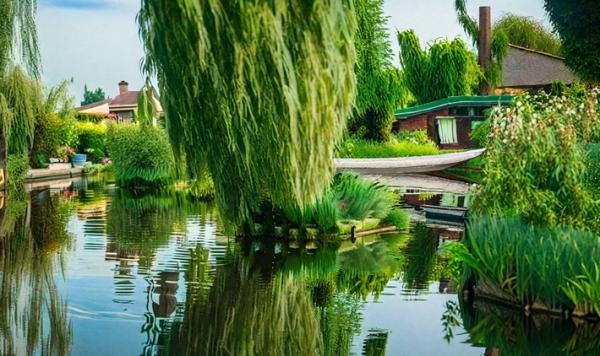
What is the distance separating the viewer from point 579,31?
37531 millimetres

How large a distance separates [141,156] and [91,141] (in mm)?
16582

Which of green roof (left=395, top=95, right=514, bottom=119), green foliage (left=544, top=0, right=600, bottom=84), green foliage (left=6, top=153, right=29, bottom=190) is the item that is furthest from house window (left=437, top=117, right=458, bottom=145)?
green foliage (left=6, top=153, right=29, bottom=190)

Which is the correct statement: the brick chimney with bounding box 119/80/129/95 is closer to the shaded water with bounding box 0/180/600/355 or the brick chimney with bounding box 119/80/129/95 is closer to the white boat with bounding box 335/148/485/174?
the white boat with bounding box 335/148/485/174

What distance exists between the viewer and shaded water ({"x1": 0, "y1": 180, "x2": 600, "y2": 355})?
36.2 ft

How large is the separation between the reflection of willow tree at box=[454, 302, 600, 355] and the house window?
44.6 meters

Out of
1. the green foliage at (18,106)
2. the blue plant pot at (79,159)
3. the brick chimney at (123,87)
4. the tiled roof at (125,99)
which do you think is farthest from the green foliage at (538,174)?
the brick chimney at (123,87)

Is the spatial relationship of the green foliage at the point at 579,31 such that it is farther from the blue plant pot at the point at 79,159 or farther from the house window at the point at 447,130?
the blue plant pot at the point at 79,159

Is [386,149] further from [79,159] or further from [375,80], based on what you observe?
[79,159]

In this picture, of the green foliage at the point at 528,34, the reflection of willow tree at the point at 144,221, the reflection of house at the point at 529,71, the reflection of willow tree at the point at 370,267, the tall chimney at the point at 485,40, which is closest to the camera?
the reflection of willow tree at the point at 370,267

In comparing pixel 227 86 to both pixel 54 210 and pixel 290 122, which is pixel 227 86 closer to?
pixel 290 122

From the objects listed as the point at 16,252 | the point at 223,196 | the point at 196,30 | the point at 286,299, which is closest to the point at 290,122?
the point at 196,30

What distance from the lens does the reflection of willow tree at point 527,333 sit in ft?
36.2

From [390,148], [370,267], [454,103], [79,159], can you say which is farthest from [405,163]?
[370,267]

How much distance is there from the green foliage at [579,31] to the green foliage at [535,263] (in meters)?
25.2
